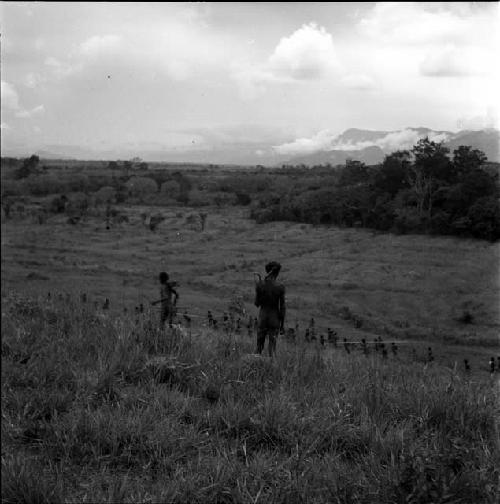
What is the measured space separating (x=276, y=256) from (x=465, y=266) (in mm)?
9749

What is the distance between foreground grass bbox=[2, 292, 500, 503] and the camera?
276 centimetres

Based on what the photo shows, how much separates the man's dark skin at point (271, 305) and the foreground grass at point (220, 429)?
66.5 inches

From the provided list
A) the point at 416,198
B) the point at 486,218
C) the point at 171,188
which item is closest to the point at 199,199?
the point at 171,188

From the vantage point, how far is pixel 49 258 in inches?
1061

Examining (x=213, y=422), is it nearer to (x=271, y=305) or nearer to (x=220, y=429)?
(x=220, y=429)

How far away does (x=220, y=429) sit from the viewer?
352 cm

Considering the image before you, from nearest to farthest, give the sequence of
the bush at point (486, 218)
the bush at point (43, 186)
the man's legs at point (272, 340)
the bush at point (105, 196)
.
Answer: the man's legs at point (272, 340) < the bush at point (486, 218) < the bush at point (43, 186) < the bush at point (105, 196)

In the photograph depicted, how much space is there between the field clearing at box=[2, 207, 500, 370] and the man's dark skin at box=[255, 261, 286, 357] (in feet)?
20.7

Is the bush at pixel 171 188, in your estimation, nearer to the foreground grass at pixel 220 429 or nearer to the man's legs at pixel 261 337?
the man's legs at pixel 261 337

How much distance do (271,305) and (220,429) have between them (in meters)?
3.37

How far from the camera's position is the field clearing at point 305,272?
17.9 metres

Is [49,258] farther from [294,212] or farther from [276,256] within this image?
[294,212]

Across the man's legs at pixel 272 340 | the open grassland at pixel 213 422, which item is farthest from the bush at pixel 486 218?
the open grassland at pixel 213 422

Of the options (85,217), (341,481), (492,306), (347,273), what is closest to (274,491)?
(341,481)
